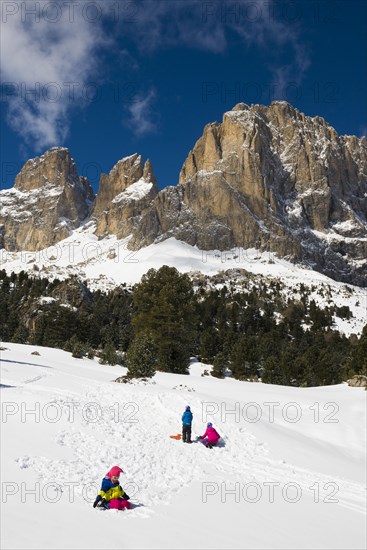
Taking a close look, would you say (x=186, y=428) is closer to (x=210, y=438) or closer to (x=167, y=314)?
(x=210, y=438)

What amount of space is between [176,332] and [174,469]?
32.4m

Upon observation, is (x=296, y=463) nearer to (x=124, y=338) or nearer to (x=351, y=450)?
(x=351, y=450)

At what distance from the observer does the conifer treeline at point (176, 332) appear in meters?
47.1

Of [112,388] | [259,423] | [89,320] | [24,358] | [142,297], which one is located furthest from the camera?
[89,320]

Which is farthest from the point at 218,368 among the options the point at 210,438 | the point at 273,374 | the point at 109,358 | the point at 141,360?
the point at 210,438

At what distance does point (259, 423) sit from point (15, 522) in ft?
52.6

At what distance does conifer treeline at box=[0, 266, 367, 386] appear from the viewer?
1854 inches

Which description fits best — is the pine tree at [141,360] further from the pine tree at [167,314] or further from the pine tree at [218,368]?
the pine tree at [218,368]

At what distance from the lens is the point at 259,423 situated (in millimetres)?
22641

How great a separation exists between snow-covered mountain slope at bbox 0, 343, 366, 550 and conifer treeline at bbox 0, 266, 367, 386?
11.2m

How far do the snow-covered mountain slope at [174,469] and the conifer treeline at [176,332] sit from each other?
36.9 feet

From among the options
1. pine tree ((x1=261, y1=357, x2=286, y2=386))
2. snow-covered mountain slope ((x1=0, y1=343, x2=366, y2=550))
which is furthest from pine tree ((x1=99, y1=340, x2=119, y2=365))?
pine tree ((x1=261, y1=357, x2=286, y2=386))

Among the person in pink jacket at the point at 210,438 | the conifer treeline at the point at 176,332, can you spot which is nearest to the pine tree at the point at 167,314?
the conifer treeline at the point at 176,332

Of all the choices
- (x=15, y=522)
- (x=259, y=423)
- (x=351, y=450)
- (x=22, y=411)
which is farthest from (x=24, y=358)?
(x=15, y=522)
